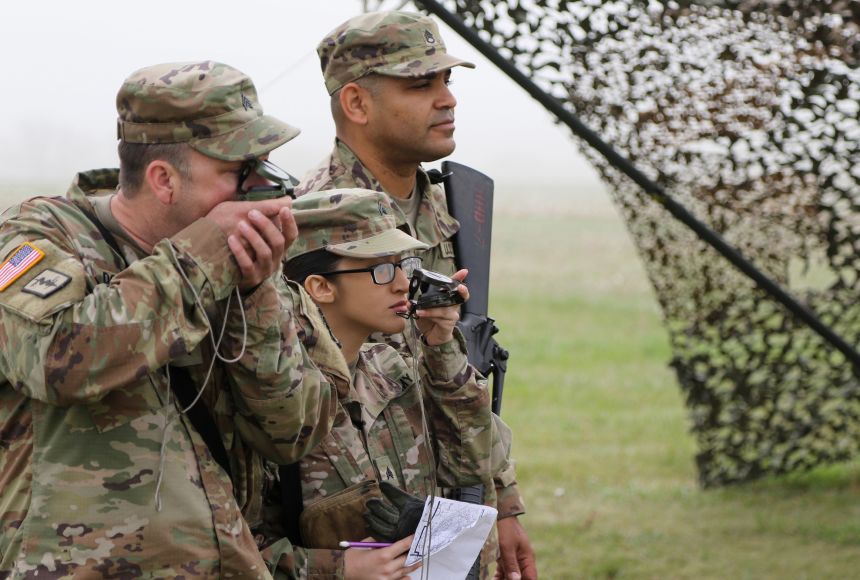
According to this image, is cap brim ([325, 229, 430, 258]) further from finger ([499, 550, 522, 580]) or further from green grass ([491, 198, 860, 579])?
green grass ([491, 198, 860, 579])

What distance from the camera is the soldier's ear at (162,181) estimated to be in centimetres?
220

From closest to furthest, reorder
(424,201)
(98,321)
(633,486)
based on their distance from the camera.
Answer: (98,321)
(424,201)
(633,486)

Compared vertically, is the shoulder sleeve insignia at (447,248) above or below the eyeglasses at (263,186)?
below

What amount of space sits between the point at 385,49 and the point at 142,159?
1463 mm

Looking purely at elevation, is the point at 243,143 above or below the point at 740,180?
above

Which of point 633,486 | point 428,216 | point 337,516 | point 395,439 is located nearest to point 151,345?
point 337,516

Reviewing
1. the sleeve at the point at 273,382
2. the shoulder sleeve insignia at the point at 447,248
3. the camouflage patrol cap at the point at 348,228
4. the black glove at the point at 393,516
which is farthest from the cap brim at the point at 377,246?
the shoulder sleeve insignia at the point at 447,248

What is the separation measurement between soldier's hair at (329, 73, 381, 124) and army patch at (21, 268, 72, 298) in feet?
5.46

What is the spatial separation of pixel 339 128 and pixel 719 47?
2.58m

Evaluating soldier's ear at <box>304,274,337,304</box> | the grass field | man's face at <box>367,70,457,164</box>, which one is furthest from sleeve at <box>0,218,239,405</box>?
the grass field

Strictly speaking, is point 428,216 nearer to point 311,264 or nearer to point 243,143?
point 311,264

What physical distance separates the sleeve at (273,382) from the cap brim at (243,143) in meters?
0.22

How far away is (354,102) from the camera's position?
3.62 metres

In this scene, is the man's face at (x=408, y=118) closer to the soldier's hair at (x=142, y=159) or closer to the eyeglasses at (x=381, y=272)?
the eyeglasses at (x=381, y=272)
